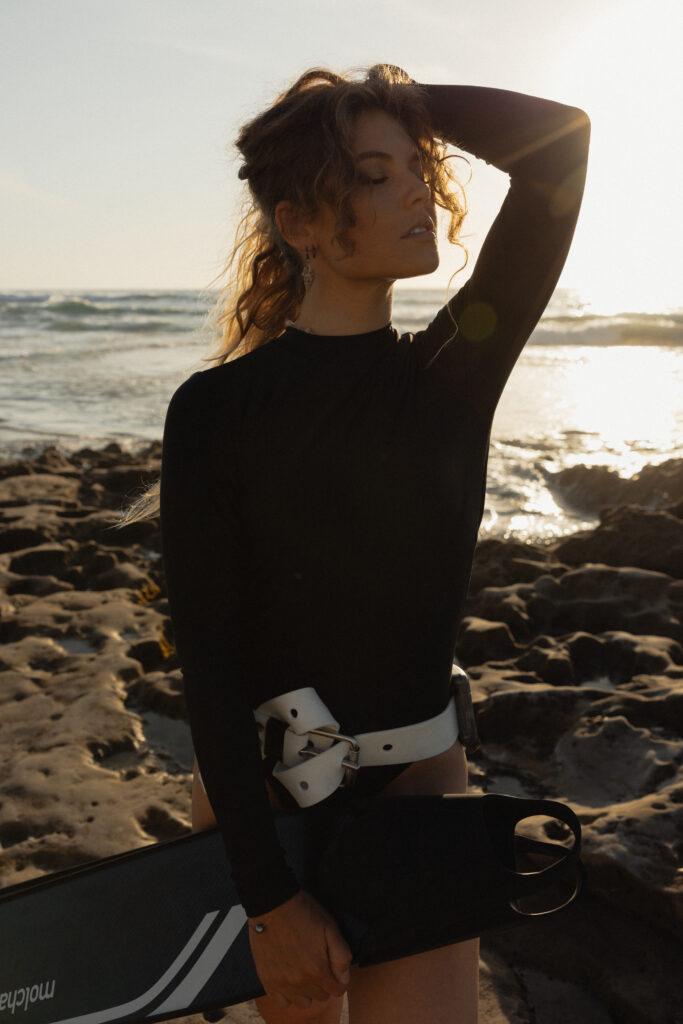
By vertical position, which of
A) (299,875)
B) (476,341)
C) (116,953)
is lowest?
(116,953)

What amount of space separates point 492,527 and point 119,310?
35.1 metres

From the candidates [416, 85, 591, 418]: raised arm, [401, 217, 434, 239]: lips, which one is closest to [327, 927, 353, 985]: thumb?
[416, 85, 591, 418]: raised arm

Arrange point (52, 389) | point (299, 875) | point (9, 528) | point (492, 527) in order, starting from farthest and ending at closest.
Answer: point (52, 389) < point (492, 527) < point (9, 528) < point (299, 875)

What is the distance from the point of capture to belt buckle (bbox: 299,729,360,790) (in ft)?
4.99

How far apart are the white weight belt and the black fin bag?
0.08 m

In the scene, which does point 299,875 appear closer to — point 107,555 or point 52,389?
point 107,555

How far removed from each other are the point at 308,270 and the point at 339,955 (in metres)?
1.17

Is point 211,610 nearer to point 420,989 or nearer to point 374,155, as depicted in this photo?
point 420,989

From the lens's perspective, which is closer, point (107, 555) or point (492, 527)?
point (107, 555)

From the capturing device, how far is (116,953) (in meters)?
1.78

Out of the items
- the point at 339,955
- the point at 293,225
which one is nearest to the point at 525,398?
the point at 293,225

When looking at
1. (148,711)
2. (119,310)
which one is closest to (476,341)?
(148,711)

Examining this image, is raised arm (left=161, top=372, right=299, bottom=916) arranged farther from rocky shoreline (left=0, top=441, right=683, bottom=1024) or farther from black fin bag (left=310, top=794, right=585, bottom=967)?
rocky shoreline (left=0, top=441, right=683, bottom=1024)

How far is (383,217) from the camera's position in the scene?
154 cm
